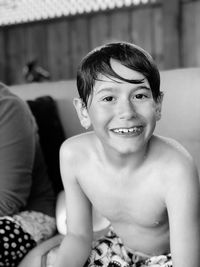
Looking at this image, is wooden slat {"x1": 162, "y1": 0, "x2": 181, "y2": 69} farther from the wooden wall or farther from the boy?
the boy

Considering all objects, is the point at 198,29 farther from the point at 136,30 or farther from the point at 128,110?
the point at 128,110

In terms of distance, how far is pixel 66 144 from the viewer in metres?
1.25

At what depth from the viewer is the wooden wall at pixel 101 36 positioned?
4.10 m

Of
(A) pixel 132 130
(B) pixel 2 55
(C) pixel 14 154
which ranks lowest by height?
(B) pixel 2 55

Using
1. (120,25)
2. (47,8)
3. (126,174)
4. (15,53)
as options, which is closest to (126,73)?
(126,174)

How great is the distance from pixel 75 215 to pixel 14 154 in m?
0.35

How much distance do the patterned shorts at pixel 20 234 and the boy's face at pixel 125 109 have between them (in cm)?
50

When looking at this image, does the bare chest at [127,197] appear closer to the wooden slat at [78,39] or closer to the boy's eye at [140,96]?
the boy's eye at [140,96]

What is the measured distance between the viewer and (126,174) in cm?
115

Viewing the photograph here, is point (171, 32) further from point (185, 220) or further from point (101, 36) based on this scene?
point (185, 220)

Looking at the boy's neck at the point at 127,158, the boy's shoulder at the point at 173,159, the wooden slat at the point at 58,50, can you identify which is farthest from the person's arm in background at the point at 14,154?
the wooden slat at the point at 58,50

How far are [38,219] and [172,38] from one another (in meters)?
2.99

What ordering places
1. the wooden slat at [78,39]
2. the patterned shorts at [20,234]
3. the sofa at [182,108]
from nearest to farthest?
the patterned shorts at [20,234]
the sofa at [182,108]
the wooden slat at [78,39]

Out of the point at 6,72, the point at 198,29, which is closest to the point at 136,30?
the point at 198,29
